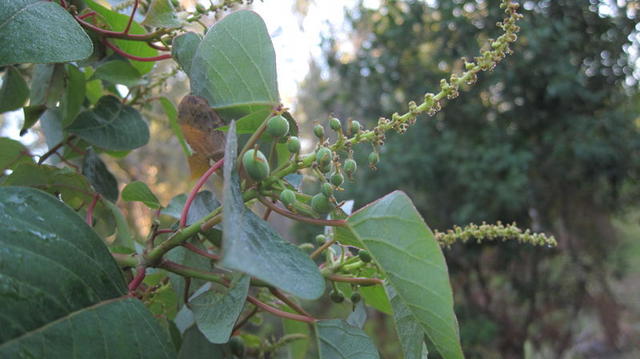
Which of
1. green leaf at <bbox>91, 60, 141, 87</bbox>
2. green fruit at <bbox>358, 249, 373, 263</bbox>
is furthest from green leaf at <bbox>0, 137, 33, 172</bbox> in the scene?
green fruit at <bbox>358, 249, 373, 263</bbox>

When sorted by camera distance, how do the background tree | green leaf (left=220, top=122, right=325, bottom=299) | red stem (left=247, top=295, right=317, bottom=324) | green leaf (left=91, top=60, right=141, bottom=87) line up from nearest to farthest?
1. green leaf (left=220, top=122, right=325, bottom=299)
2. red stem (left=247, top=295, right=317, bottom=324)
3. green leaf (left=91, top=60, right=141, bottom=87)
4. the background tree

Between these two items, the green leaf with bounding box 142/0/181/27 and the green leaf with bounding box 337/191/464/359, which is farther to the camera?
the green leaf with bounding box 142/0/181/27

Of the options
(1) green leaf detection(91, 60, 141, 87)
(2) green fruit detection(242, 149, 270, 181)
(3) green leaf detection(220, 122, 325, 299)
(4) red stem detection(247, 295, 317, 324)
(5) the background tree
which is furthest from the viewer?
(5) the background tree

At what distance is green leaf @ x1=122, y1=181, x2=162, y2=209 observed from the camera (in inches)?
24.2

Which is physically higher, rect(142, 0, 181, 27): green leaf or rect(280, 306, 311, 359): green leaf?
rect(142, 0, 181, 27): green leaf

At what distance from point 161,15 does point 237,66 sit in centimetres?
17

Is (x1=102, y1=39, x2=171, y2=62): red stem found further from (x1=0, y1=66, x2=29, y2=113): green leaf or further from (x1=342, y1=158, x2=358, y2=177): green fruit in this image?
(x1=342, y1=158, x2=358, y2=177): green fruit

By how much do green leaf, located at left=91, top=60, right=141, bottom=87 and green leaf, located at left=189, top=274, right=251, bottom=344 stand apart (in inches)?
13.1

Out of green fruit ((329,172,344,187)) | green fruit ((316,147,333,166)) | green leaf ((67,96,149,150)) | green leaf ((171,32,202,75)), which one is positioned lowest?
green leaf ((67,96,149,150))

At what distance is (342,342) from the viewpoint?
52 cm

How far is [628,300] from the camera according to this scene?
192 inches

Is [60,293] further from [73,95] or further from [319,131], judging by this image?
[73,95]

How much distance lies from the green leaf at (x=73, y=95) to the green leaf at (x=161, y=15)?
15 cm

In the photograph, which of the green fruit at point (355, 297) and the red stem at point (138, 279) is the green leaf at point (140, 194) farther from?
the green fruit at point (355, 297)
